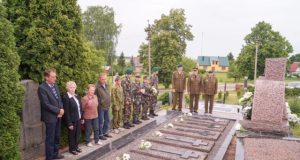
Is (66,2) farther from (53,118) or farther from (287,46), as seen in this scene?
(287,46)

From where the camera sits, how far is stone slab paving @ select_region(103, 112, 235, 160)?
6143mm

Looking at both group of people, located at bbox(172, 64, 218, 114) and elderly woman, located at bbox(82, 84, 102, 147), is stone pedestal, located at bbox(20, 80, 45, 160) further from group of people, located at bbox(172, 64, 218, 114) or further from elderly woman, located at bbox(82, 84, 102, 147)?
group of people, located at bbox(172, 64, 218, 114)

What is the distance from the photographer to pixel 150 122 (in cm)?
912

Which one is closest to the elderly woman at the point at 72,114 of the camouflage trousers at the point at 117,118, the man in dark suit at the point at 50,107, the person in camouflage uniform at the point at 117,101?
the man in dark suit at the point at 50,107

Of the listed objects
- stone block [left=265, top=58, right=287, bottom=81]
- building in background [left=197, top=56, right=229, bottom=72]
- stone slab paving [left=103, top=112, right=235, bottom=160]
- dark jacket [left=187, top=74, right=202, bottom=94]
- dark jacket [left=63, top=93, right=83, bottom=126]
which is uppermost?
building in background [left=197, top=56, right=229, bottom=72]

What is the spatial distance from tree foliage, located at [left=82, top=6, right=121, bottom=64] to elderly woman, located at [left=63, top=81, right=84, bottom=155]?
25.8 meters

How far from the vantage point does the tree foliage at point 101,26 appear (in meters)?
31.3

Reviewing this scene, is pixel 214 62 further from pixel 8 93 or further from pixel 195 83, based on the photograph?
pixel 8 93

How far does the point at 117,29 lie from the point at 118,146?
2678 centimetres

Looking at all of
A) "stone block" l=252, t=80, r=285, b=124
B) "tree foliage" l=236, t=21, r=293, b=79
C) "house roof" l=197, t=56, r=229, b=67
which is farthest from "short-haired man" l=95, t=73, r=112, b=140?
"house roof" l=197, t=56, r=229, b=67

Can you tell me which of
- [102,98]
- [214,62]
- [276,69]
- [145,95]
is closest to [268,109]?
[276,69]

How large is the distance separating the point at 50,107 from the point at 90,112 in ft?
4.03

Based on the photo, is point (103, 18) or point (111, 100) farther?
point (103, 18)

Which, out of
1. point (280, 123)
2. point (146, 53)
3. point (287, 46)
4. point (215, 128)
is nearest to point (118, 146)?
point (215, 128)
